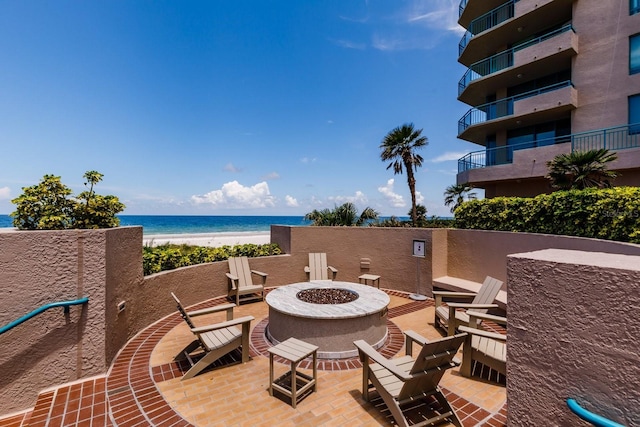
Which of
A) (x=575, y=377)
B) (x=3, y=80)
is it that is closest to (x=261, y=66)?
(x=3, y=80)

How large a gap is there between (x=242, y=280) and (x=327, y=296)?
332 centimetres

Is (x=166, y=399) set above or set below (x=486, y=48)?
below

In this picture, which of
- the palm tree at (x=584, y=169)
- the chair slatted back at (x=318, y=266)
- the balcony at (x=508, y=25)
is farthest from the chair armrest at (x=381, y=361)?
the balcony at (x=508, y=25)

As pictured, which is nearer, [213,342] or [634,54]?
[213,342]

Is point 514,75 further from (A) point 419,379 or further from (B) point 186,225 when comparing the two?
(B) point 186,225

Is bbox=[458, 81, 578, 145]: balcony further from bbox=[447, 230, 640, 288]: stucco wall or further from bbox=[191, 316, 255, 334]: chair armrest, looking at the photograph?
bbox=[191, 316, 255, 334]: chair armrest

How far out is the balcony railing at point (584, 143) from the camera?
10.9m

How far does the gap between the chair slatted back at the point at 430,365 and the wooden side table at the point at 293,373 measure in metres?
1.28

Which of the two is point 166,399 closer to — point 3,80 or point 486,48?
point 3,80

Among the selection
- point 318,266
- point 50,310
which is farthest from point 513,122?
point 50,310

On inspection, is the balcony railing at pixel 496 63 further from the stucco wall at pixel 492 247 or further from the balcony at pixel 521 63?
the stucco wall at pixel 492 247

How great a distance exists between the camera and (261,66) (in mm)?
15109

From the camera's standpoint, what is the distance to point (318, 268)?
9.24 meters

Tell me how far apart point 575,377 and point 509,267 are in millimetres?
727
